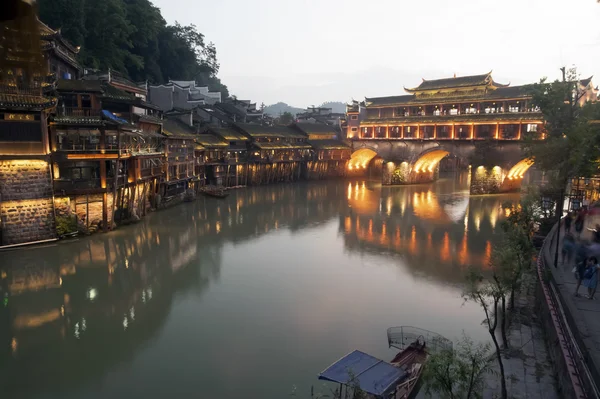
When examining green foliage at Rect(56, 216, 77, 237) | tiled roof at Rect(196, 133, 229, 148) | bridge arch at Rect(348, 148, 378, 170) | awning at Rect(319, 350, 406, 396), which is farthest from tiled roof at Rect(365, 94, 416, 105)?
awning at Rect(319, 350, 406, 396)

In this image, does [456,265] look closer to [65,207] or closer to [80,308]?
[80,308]

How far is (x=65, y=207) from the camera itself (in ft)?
84.1

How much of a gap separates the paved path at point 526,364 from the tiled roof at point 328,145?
48.2m

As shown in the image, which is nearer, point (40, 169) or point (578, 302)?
point (578, 302)

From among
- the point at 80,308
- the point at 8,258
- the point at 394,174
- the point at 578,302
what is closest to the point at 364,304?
the point at 578,302

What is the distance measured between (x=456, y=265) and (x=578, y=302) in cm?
1044

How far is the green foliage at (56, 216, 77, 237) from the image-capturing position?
25.1 m

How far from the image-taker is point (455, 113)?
5469 cm

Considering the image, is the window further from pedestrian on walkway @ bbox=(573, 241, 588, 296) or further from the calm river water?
pedestrian on walkway @ bbox=(573, 241, 588, 296)

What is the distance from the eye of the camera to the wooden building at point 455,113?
1884 inches

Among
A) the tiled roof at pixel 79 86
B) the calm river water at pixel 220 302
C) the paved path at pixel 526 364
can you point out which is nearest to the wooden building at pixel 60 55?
the tiled roof at pixel 79 86

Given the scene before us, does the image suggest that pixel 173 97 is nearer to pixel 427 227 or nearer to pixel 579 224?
pixel 427 227

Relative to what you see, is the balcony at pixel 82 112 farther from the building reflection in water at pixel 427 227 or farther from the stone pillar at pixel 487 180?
the stone pillar at pixel 487 180

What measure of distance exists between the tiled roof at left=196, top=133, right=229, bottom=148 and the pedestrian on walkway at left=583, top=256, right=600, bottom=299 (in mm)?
39388
